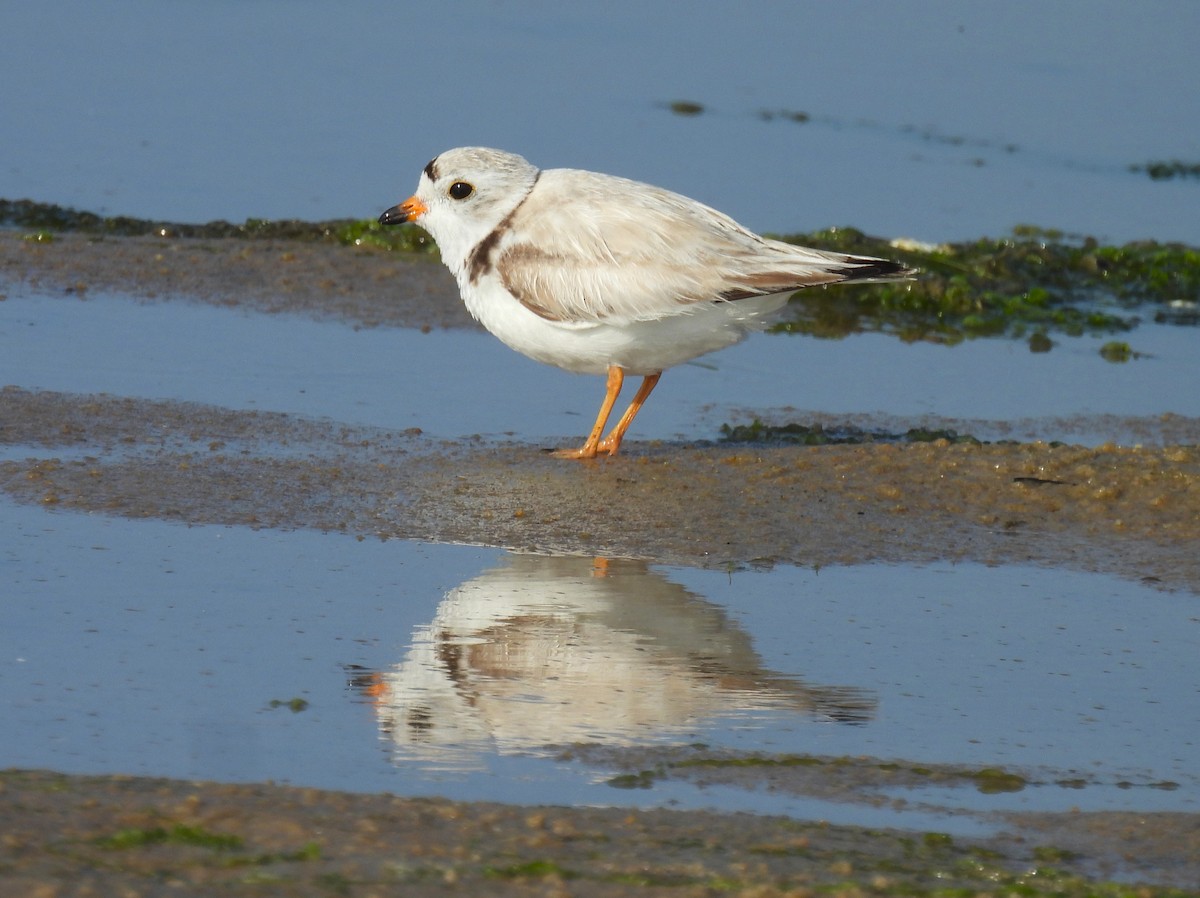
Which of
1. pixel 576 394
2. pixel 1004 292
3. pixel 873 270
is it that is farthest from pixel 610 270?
pixel 1004 292

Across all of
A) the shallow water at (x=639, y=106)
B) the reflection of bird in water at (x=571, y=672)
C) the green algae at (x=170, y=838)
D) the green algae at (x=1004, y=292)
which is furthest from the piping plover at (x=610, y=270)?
the shallow water at (x=639, y=106)

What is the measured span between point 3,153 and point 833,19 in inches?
313

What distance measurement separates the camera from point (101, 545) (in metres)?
5.36

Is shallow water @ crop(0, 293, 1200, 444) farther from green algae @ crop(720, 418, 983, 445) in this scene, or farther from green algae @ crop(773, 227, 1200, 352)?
green algae @ crop(773, 227, 1200, 352)

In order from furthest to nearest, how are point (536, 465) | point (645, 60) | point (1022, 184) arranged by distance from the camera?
1. point (645, 60)
2. point (1022, 184)
3. point (536, 465)

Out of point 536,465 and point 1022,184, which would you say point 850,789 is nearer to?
point 536,465

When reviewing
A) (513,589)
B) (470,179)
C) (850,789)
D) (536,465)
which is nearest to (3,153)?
(470,179)

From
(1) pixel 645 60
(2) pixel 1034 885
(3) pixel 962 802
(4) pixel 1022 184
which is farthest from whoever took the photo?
(1) pixel 645 60

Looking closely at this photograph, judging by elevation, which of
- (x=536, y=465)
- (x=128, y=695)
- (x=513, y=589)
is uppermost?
(x=536, y=465)

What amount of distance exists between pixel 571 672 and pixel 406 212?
10.9ft

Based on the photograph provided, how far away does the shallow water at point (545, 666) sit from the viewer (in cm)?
400

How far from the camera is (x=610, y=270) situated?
22.2 feet

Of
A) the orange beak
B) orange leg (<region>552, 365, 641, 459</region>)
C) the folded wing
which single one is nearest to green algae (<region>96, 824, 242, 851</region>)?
orange leg (<region>552, 365, 641, 459</region>)

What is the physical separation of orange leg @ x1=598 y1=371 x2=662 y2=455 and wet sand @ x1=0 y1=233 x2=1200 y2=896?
13cm
